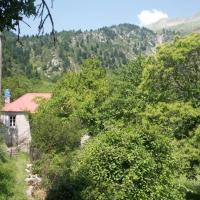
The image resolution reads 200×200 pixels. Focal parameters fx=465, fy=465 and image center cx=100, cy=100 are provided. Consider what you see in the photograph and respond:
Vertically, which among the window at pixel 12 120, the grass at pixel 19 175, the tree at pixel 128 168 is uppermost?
the tree at pixel 128 168

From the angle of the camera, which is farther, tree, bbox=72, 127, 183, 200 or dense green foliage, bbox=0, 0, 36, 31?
tree, bbox=72, 127, 183, 200

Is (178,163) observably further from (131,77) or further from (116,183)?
(131,77)

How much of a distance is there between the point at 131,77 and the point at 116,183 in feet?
61.9

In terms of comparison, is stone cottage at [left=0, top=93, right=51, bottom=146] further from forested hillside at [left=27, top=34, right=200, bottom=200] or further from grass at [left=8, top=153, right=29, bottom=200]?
forested hillside at [left=27, top=34, right=200, bottom=200]

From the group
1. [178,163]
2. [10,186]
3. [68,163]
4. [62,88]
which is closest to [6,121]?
[62,88]

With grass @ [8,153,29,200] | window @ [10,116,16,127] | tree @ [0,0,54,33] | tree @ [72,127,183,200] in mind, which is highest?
tree @ [0,0,54,33]

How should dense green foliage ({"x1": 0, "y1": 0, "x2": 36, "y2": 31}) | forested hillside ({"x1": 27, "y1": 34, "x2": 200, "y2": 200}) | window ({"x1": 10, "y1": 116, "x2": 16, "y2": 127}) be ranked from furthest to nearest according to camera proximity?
window ({"x1": 10, "y1": 116, "x2": 16, "y2": 127})
forested hillside ({"x1": 27, "y1": 34, "x2": 200, "y2": 200})
dense green foliage ({"x1": 0, "y1": 0, "x2": 36, "y2": 31})

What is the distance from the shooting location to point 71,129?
3334 centimetres

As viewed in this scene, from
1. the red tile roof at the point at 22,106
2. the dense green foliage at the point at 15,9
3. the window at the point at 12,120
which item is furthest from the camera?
the window at the point at 12,120

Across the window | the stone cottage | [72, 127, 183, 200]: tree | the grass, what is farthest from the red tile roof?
[72, 127, 183, 200]: tree

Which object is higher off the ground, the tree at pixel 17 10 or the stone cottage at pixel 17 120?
the tree at pixel 17 10

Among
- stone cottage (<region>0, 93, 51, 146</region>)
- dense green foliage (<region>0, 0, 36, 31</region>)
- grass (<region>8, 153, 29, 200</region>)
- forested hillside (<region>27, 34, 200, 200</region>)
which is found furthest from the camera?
stone cottage (<region>0, 93, 51, 146</region>)

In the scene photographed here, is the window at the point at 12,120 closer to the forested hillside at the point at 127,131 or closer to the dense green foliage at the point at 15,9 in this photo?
the forested hillside at the point at 127,131

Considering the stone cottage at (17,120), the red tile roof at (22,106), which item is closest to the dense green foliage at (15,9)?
the stone cottage at (17,120)
